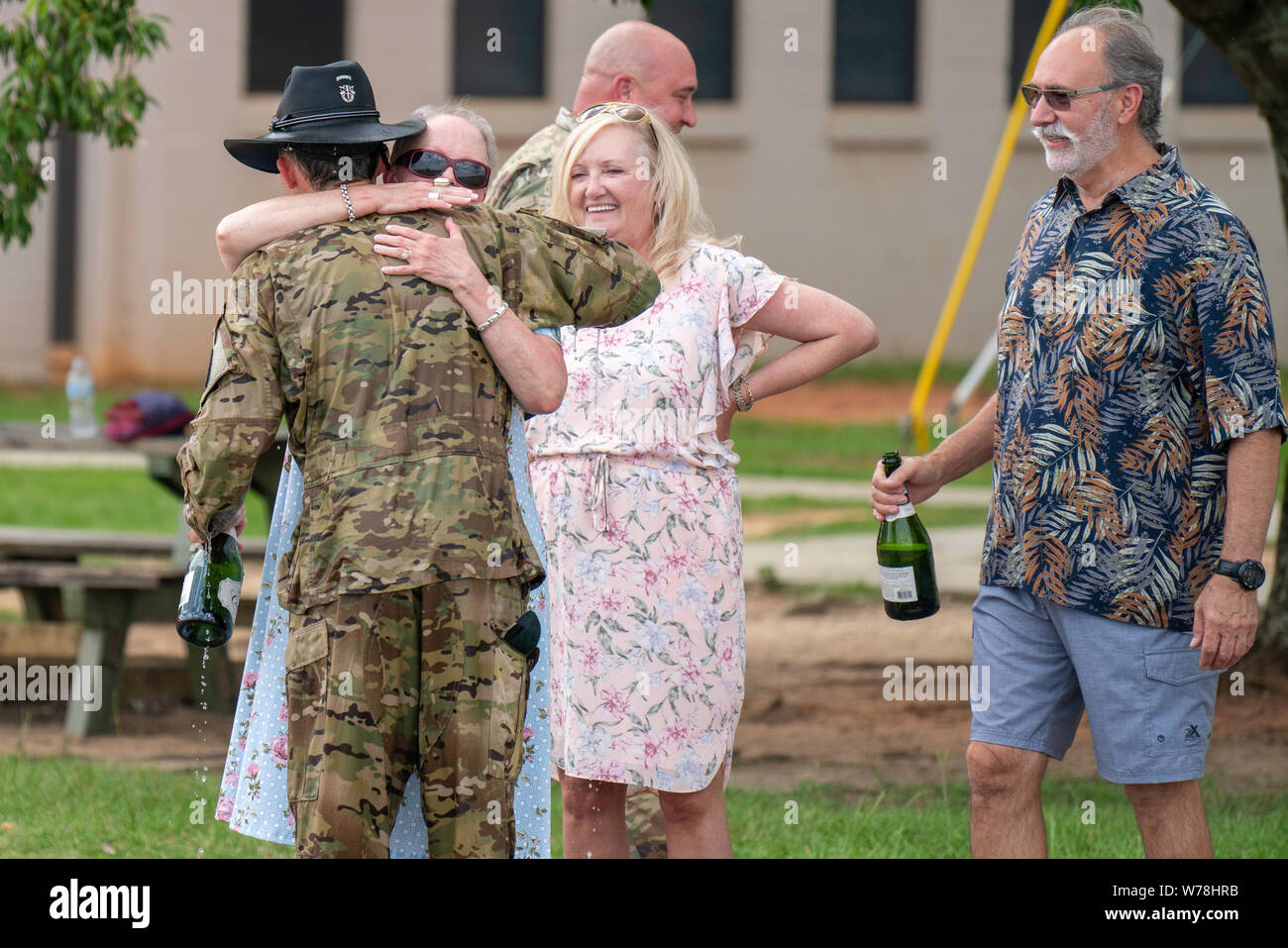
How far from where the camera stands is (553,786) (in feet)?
19.5

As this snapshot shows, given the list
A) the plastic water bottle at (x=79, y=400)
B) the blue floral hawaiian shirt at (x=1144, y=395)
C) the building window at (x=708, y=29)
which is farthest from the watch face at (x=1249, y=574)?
the building window at (x=708, y=29)

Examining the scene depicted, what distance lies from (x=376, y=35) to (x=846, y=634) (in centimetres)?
1383

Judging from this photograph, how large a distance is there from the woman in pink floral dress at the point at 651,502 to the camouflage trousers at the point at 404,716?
0.70 meters

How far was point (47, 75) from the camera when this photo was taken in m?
6.61

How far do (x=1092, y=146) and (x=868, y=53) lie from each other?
18394 millimetres

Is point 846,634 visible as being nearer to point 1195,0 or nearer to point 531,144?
point 1195,0

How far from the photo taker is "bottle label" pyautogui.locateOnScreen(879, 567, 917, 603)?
397cm

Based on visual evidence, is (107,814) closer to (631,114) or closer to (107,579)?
(107,579)

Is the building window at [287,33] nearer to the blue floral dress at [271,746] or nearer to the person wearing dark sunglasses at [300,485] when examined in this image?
the person wearing dark sunglasses at [300,485]

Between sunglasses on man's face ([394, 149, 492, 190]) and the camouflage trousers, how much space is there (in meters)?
0.89

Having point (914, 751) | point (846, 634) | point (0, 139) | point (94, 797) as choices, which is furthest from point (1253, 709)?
point (0, 139)

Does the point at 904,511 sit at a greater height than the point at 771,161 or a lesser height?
lesser
